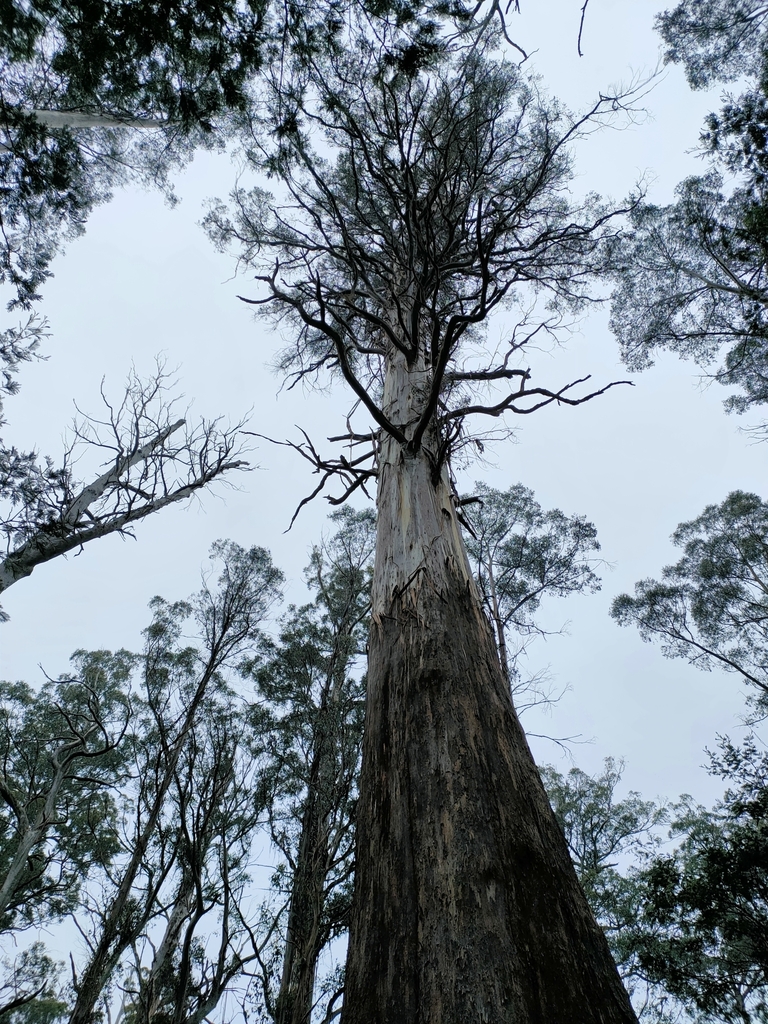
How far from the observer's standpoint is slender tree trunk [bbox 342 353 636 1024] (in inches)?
39.3

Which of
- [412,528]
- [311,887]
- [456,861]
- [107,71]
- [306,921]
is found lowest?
[456,861]

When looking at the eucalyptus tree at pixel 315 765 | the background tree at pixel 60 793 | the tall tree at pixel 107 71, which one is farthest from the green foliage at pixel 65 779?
the tall tree at pixel 107 71

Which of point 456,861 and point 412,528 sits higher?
point 412,528

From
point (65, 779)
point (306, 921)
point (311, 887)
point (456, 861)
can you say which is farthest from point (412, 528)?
point (65, 779)

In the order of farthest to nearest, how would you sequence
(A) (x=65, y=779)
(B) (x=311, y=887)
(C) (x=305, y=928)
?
(A) (x=65, y=779) < (B) (x=311, y=887) < (C) (x=305, y=928)

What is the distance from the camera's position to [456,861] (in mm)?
1220

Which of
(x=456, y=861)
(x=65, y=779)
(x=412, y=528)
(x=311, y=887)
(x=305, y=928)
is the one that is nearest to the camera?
(x=456, y=861)

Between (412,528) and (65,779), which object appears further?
(65,779)

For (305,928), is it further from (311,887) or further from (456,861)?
(456,861)

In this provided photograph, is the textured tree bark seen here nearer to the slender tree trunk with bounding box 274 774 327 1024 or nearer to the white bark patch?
the slender tree trunk with bounding box 274 774 327 1024

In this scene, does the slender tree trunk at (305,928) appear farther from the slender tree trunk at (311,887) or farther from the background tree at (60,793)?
the background tree at (60,793)

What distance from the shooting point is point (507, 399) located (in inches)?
131

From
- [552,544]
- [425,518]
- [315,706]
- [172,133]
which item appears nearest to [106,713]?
[315,706]

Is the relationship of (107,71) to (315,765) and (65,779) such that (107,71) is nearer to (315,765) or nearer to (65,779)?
(315,765)
